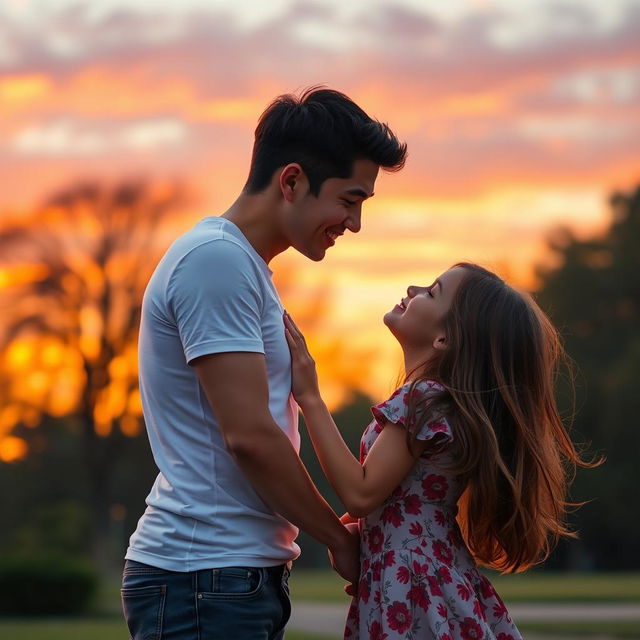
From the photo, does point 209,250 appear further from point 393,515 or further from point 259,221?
point 393,515

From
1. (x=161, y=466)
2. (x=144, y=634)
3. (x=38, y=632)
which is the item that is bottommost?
(x=38, y=632)

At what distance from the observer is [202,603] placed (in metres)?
3.03

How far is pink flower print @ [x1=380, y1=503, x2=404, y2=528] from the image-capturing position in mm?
3619

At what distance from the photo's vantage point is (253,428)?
118 inches

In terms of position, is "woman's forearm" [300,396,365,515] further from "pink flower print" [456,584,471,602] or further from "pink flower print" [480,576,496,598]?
"pink flower print" [480,576,496,598]

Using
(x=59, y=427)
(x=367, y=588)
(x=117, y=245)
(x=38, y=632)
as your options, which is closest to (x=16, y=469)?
(x=59, y=427)

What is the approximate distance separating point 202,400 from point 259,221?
0.52 metres

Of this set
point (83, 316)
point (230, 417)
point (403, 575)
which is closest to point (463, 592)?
point (403, 575)

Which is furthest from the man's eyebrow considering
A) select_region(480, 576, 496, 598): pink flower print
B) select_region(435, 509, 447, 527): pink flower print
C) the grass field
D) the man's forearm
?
the grass field

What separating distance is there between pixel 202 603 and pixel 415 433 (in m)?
0.84

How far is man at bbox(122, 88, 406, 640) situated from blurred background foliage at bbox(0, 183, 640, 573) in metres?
26.8

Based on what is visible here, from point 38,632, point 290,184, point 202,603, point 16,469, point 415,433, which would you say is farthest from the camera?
point 16,469

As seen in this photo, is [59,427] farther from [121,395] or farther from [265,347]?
[265,347]

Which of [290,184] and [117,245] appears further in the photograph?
[117,245]
